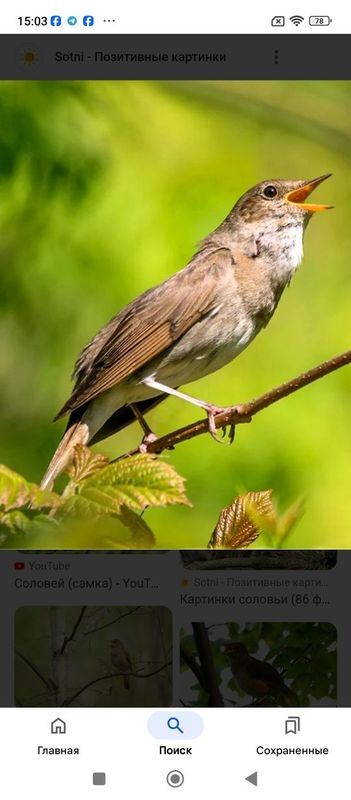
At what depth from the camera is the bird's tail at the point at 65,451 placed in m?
4.32

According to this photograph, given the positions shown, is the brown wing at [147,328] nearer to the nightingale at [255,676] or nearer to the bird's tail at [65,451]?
the bird's tail at [65,451]

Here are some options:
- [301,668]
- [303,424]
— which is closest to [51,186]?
[303,424]

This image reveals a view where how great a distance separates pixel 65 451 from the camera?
444 cm

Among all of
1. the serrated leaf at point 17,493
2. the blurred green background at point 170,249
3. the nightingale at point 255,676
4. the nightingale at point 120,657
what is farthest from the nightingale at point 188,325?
the serrated leaf at point 17,493

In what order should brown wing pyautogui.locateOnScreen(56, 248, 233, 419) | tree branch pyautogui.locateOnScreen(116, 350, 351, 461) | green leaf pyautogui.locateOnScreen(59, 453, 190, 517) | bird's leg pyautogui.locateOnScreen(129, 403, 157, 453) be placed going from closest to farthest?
green leaf pyautogui.locateOnScreen(59, 453, 190, 517) → tree branch pyautogui.locateOnScreen(116, 350, 351, 461) → brown wing pyautogui.locateOnScreen(56, 248, 233, 419) → bird's leg pyautogui.locateOnScreen(129, 403, 157, 453)

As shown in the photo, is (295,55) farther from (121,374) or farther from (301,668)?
(301,668)

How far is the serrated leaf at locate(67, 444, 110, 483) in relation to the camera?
3311 millimetres

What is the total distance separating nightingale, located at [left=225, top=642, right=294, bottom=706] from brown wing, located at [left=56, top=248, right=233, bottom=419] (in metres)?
1.25

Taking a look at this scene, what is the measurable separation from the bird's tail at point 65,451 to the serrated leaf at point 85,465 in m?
0.88

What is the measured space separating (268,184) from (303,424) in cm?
107


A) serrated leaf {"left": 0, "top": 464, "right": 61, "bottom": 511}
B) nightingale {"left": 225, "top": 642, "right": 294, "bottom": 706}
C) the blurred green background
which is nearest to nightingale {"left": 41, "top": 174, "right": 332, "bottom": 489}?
the blurred green background
